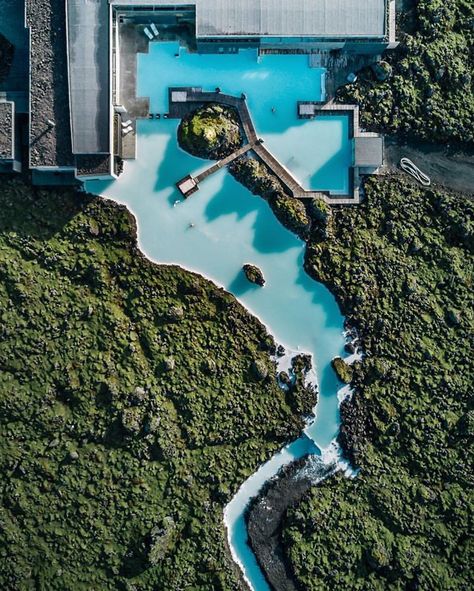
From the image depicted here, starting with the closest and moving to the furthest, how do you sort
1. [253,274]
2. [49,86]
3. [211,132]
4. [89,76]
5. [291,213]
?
[89,76] < [49,86] < [211,132] < [291,213] < [253,274]

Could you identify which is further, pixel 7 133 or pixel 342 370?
pixel 342 370

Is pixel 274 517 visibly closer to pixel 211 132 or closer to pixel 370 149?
pixel 370 149

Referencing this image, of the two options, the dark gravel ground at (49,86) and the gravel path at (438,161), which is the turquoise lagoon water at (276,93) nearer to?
the gravel path at (438,161)

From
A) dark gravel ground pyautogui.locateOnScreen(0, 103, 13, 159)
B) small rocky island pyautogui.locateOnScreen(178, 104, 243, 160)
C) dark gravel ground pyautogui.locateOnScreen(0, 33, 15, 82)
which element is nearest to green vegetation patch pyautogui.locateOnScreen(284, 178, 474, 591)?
small rocky island pyautogui.locateOnScreen(178, 104, 243, 160)

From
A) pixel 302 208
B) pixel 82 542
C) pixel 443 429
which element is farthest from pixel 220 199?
pixel 82 542

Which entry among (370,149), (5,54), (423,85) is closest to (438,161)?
(423,85)

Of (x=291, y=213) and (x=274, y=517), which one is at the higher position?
(x=291, y=213)
